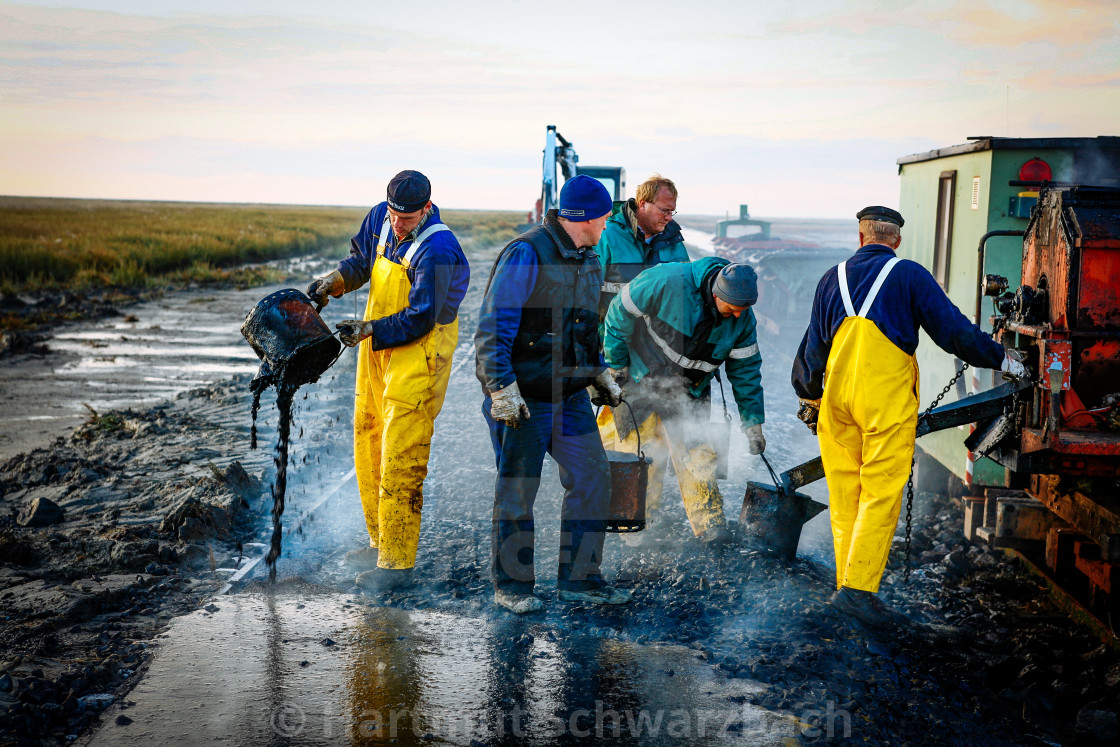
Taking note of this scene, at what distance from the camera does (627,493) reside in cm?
452

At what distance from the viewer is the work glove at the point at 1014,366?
4113 mm

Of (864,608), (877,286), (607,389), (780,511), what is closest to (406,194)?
(607,389)

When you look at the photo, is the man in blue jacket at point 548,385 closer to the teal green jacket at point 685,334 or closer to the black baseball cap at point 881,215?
the teal green jacket at point 685,334

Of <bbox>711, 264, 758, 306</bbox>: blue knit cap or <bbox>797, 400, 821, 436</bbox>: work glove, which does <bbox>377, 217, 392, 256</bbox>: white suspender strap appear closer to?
<bbox>711, 264, 758, 306</bbox>: blue knit cap

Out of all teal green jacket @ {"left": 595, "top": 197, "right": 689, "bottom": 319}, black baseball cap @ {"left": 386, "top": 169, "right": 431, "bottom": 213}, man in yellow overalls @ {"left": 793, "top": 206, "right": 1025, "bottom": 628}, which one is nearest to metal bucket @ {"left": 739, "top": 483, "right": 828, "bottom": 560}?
man in yellow overalls @ {"left": 793, "top": 206, "right": 1025, "bottom": 628}

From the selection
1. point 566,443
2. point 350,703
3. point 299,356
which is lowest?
point 350,703

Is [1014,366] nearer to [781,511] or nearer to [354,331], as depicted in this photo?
[781,511]

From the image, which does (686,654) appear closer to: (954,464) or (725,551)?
(725,551)

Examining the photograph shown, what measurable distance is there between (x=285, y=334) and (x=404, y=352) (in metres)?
0.66

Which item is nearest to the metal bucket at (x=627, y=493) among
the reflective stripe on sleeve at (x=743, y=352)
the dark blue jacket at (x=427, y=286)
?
the reflective stripe on sleeve at (x=743, y=352)

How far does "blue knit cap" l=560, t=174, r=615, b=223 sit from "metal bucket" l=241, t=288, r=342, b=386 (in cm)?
143

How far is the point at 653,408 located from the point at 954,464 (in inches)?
91.2

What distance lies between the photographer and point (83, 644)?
3.74 m

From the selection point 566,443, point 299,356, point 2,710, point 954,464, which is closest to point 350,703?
point 2,710
